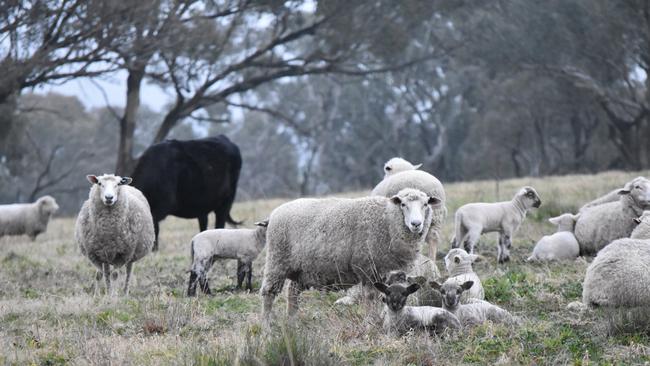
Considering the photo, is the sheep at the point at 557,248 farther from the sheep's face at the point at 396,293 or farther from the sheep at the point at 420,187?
the sheep's face at the point at 396,293

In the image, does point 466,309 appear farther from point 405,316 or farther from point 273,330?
point 273,330

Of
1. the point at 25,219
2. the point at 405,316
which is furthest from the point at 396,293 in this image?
the point at 25,219

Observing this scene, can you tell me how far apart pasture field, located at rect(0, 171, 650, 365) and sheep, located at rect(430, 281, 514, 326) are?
21cm

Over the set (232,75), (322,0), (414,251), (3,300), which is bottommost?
(3,300)

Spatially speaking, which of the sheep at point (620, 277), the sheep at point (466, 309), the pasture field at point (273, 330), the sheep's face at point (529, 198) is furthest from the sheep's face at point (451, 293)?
the sheep's face at point (529, 198)

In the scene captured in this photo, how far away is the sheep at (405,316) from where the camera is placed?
6918 mm

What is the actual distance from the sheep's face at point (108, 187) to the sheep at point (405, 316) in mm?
4155

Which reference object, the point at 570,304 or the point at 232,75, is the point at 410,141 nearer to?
the point at 232,75

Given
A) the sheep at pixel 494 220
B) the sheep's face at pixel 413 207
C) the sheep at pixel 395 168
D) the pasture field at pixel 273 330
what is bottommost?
the pasture field at pixel 273 330

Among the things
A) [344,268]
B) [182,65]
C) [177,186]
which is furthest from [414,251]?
[182,65]

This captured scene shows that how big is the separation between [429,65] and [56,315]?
4401 cm

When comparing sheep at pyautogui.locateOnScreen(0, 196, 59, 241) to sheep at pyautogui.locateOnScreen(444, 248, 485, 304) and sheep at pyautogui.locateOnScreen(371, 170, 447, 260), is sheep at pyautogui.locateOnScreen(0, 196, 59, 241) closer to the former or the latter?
sheep at pyautogui.locateOnScreen(371, 170, 447, 260)

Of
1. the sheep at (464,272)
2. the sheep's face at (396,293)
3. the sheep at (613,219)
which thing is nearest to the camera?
the sheep's face at (396,293)

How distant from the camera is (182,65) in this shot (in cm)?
2323
